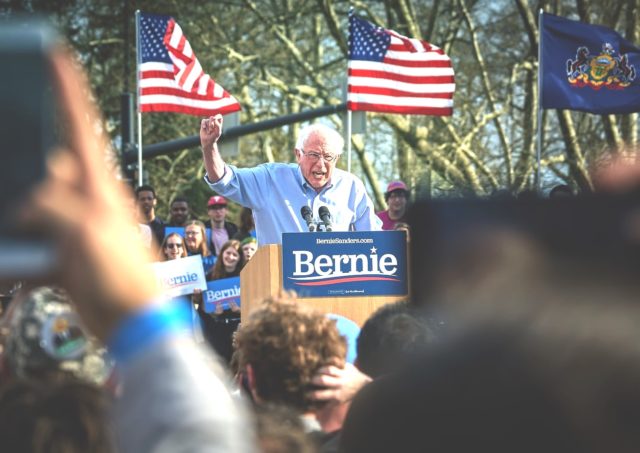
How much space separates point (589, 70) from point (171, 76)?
16.6 feet

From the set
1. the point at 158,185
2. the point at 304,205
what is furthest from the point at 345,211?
the point at 158,185

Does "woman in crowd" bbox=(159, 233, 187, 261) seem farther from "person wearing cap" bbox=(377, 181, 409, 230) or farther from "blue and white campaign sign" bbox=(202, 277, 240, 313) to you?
"person wearing cap" bbox=(377, 181, 409, 230)

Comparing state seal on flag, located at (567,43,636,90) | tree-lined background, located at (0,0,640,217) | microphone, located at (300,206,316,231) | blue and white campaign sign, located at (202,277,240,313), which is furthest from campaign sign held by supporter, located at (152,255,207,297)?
tree-lined background, located at (0,0,640,217)

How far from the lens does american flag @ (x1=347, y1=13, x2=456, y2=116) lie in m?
14.9

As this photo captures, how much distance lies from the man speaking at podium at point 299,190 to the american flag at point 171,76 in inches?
297

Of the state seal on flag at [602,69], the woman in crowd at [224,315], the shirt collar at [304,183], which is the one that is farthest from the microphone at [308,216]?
the state seal on flag at [602,69]

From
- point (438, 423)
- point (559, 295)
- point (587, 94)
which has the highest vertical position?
point (587, 94)

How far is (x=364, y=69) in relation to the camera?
15.0 m

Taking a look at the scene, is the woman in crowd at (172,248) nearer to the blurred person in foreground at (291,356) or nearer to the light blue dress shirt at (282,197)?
the light blue dress shirt at (282,197)

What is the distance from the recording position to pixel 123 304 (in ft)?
4.72

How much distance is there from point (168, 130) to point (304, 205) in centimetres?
1714

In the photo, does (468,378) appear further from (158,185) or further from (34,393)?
(158,185)

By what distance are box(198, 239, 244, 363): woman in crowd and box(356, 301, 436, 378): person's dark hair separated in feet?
21.6

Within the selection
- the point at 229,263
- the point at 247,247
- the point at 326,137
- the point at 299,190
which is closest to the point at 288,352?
the point at 299,190
